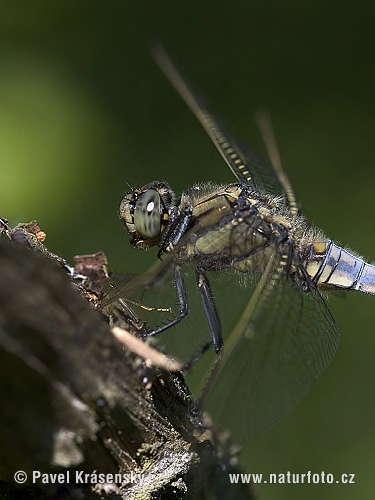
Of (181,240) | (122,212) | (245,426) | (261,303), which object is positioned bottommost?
(245,426)

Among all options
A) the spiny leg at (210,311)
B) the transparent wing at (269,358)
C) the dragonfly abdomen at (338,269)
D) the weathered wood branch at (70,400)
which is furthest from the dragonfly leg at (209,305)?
the weathered wood branch at (70,400)

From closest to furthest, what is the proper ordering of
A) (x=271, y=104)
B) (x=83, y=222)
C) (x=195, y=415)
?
1. (x=195, y=415)
2. (x=83, y=222)
3. (x=271, y=104)

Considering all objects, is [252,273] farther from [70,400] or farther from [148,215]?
[70,400]

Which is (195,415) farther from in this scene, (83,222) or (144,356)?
(83,222)

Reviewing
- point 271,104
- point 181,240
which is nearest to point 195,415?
point 181,240

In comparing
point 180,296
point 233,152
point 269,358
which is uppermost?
point 233,152

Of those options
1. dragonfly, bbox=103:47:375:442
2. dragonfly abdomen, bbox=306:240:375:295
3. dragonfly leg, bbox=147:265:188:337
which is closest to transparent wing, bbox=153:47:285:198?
dragonfly, bbox=103:47:375:442

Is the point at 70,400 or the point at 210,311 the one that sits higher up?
the point at 210,311

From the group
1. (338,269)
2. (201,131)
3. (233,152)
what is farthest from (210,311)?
(201,131)
